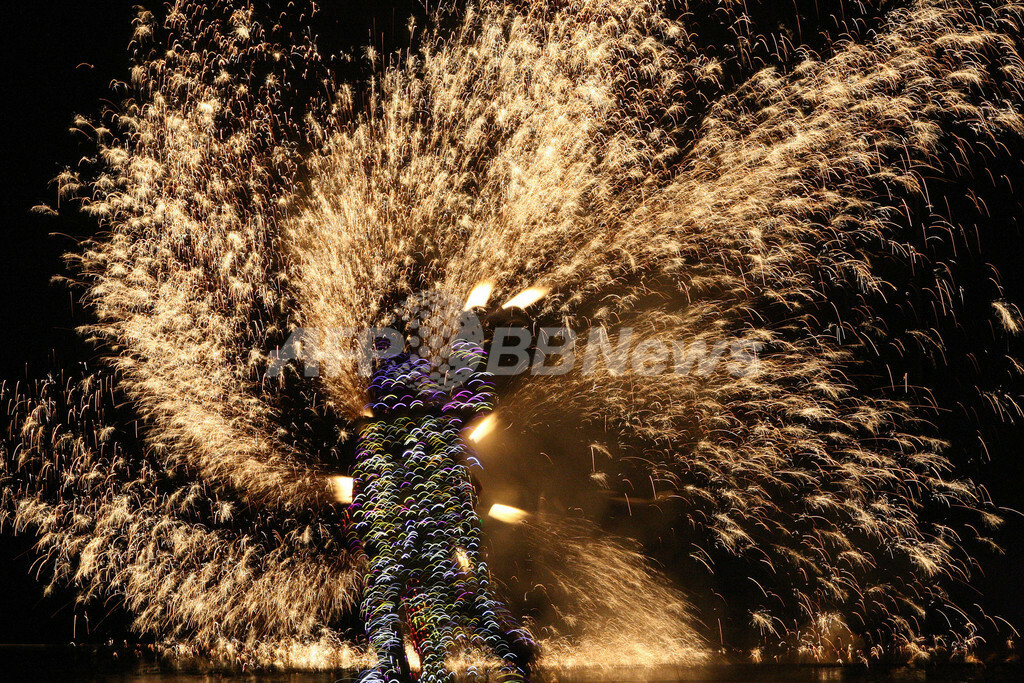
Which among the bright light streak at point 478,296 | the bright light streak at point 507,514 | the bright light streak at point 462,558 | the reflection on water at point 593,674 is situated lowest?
the reflection on water at point 593,674

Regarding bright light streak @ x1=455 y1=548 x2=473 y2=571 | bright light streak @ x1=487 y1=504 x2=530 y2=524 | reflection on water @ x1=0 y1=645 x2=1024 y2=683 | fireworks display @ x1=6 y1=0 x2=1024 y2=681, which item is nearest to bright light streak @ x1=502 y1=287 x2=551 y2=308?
fireworks display @ x1=6 y1=0 x2=1024 y2=681

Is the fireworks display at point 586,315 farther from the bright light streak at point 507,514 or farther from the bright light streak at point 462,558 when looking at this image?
the bright light streak at point 462,558

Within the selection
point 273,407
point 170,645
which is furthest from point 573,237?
point 170,645

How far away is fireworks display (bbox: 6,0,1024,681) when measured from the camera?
357 inches

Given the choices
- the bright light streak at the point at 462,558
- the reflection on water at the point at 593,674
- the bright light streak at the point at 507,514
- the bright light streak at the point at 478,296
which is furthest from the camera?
the bright light streak at the point at 507,514

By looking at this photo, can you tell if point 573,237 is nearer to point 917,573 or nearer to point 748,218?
point 748,218

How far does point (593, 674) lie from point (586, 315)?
16.3 ft

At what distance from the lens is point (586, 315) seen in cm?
955

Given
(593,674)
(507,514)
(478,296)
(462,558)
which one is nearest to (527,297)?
(478,296)

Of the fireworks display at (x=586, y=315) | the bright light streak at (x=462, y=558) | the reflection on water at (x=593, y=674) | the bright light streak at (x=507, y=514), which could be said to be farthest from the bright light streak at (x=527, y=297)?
the reflection on water at (x=593, y=674)

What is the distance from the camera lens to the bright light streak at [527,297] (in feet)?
30.8

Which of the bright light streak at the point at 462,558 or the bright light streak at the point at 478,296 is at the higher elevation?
the bright light streak at the point at 478,296

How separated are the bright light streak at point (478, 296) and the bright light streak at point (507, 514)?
2.91 metres

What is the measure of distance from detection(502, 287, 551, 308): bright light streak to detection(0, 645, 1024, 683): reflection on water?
5061 mm
